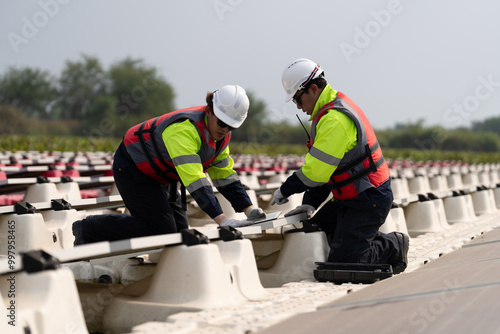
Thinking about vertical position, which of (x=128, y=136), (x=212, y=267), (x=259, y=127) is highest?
(x=259, y=127)

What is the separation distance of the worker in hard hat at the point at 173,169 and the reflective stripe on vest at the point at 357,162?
70 cm

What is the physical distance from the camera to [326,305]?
13.3 ft

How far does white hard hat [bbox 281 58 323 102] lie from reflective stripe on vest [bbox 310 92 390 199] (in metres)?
0.30

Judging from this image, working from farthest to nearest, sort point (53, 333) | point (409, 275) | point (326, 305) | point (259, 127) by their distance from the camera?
1. point (259, 127)
2. point (409, 275)
3. point (326, 305)
4. point (53, 333)

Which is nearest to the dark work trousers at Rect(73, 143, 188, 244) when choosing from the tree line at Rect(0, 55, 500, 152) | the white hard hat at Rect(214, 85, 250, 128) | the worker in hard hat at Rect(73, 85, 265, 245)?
the worker in hard hat at Rect(73, 85, 265, 245)

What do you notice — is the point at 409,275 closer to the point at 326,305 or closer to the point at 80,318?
the point at 326,305

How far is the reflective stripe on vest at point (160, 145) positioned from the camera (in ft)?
18.5

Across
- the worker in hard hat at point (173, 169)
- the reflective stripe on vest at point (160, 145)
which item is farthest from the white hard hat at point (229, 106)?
the reflective stripe on vest at point (160, 145)

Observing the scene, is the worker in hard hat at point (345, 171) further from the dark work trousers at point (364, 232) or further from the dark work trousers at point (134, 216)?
the dark work trousers at point (134, 216)

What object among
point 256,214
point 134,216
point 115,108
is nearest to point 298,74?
point 256,214

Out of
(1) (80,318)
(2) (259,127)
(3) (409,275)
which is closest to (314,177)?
(3) (409,275)

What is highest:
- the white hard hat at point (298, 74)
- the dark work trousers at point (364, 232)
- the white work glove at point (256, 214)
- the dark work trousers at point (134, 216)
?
the white hard hat at point (298, 74)

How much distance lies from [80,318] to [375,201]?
2.99 meters

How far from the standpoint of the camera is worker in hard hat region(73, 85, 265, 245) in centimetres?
541
